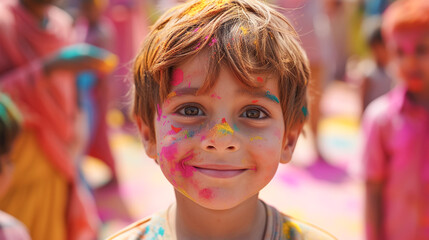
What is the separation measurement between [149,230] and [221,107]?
36cm

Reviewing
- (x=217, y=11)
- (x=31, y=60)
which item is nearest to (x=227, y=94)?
(x=217, y=11)

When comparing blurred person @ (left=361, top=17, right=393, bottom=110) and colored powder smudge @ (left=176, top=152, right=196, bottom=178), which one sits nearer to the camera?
colored powder smudge @ (left=176, top=152, right=196, bottom=178)

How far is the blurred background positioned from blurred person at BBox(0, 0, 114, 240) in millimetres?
211

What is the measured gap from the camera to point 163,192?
414cm

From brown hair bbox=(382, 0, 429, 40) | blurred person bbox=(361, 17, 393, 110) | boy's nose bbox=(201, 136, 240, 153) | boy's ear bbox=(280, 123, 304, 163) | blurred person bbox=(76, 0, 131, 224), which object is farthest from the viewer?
blurred person bbox=(76, 0, 131, 224)

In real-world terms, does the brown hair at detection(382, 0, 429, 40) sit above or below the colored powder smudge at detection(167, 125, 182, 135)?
above

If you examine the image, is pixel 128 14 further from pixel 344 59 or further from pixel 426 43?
pixel 426 43

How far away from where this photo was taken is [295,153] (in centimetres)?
504

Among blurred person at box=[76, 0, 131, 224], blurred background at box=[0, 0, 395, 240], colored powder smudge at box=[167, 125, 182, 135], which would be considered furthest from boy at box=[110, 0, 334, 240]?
blurred person at box=[76, 0, 131, 224]

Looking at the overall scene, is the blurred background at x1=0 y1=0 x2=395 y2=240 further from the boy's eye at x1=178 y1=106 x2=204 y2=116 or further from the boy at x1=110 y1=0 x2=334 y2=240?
the boy's eye at x1=178 y1=106 x2=204 y2=116

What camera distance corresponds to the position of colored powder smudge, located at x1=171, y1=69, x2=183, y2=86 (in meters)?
1.09

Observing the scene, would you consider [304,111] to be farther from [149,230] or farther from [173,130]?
[149,230]

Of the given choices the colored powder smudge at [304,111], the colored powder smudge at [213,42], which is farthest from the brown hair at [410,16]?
the colored powder smudge at [213,42]

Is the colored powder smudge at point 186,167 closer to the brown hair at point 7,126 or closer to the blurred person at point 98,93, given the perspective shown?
the brown hair at point 7,126
